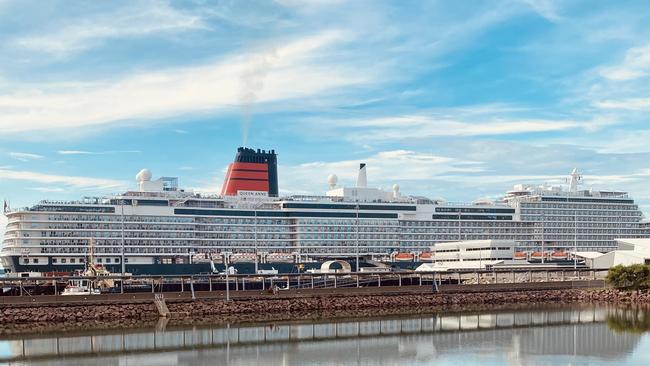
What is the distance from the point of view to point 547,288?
59938 mm

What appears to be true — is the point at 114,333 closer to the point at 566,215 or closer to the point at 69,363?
the point at 69,363

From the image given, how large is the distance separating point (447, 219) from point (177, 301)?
56.9m

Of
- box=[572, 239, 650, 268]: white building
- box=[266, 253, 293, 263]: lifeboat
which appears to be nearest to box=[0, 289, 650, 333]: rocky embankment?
box=[572, 239, 650, 268]: white building

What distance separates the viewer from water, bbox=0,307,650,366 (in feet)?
109

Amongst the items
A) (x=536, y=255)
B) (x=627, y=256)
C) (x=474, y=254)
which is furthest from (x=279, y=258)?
(x=627, y=256)

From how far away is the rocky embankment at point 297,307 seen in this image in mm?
45469

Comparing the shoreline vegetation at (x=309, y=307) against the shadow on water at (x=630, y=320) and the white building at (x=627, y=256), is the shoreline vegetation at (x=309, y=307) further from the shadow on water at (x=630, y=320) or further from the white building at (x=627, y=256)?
the white building at (x=627, y=256)

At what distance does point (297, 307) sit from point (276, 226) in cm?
4194

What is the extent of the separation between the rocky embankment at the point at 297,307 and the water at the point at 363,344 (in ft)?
12.8

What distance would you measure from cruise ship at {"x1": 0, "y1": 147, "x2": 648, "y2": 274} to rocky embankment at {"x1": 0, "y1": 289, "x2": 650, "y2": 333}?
26272mm

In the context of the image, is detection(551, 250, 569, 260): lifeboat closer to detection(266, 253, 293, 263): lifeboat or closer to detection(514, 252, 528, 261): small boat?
detection(514, 252, 528, 261): small boat

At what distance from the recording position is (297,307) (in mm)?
51031

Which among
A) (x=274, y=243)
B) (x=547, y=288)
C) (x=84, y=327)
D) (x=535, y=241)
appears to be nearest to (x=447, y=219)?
(x=535, y=241)

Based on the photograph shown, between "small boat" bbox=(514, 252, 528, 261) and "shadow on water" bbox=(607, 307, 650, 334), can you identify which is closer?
"shadow on water" bbox=(607, 307, 650, 334)
